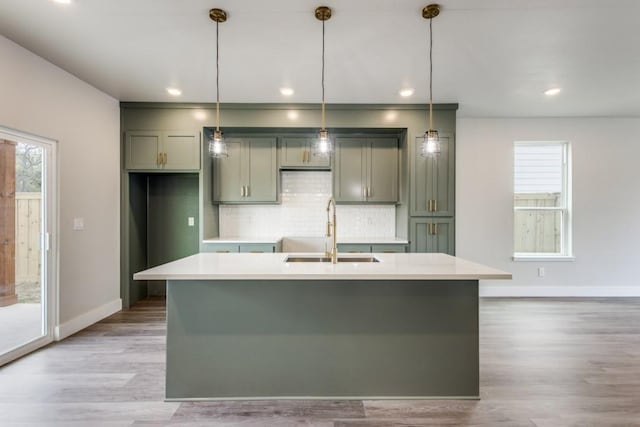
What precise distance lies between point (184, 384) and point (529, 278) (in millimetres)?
4808

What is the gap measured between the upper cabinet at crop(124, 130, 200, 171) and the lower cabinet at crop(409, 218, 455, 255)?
2.94 m

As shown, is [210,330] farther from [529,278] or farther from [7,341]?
[529,278]

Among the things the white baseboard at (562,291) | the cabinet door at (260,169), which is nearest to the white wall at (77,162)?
the cabinet door at (260,169)

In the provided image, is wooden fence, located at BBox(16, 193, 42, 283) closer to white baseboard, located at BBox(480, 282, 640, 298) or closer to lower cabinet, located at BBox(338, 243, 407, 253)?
lower cabinet, located at BBox(338, 243, 407, 253)

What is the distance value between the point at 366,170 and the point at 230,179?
1866mm

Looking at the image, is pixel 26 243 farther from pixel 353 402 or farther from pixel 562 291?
pixel 562 291

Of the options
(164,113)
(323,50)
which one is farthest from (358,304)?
(164,113)

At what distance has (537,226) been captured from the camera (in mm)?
4898

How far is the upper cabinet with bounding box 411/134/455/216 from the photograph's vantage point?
4180 mm

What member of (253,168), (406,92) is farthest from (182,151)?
(406,92)

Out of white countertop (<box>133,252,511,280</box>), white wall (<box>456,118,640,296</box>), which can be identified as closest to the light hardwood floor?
white countertop (<box>133,252,511,280</box>)

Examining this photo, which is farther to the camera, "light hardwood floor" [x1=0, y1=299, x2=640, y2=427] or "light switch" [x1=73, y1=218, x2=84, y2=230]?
"light switch" [x1=73, y1=218, x2=84, y2=230]

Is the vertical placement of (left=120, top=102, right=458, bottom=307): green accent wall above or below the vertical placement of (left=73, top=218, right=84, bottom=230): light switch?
above

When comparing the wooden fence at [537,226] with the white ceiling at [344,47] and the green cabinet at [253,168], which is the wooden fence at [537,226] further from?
the green cabinet at [253,168]
